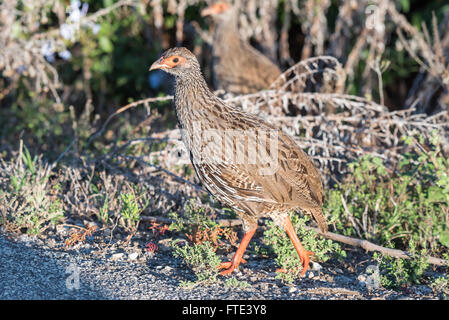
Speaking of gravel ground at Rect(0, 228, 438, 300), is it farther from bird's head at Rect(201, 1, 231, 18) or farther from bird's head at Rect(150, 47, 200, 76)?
bird's head at Rect(201, 1, 231, 18)

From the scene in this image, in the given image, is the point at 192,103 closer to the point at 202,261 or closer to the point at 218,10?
the point at 202,261

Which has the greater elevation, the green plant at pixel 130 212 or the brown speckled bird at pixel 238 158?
the brown speckled bird at pixel 238 158

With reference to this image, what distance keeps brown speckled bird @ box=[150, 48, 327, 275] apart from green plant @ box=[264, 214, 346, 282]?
0.10 metres

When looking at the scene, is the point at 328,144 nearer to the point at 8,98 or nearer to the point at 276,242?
the point at 276,242

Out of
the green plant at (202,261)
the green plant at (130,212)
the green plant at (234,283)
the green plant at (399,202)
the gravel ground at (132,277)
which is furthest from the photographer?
the green plant at (399,202)

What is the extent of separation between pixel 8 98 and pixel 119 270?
563 centimetres

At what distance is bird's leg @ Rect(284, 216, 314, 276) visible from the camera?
4137mm

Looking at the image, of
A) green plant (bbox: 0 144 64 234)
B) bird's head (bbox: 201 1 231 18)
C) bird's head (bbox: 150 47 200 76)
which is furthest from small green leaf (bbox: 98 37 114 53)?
bird's head (bbox: 150 47 200 76)

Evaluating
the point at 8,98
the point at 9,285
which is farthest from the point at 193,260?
the point at 8,98

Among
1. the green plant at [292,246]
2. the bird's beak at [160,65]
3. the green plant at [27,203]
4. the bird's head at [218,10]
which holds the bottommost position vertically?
the green plant at [292,246]

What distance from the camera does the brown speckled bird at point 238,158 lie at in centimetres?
405

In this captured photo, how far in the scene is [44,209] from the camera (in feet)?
15.2

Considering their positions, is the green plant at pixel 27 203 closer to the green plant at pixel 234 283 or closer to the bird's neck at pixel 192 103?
the bird's neck at pixel 192 103

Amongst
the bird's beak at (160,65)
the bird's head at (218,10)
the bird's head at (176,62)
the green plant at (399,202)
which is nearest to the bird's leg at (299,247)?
the green plant at (399,202)
